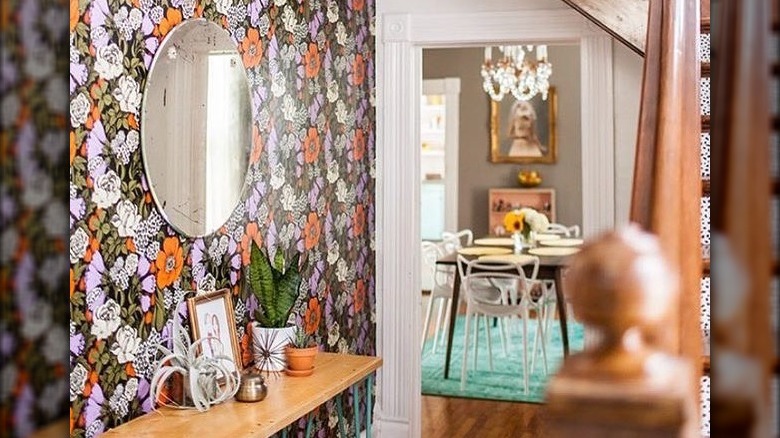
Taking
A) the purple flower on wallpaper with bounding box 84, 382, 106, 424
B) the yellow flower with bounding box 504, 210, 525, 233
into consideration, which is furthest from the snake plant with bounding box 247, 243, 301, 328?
the yellow flower with bounding box 504, 210, 525, 233

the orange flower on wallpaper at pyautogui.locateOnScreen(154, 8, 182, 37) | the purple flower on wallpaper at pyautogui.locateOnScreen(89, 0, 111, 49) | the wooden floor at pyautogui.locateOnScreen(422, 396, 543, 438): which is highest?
the orange flower on wallpaper at pyautogui.locateOnScreen(154, 8, 182, 37)

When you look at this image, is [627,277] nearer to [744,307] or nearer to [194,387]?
[744,307]

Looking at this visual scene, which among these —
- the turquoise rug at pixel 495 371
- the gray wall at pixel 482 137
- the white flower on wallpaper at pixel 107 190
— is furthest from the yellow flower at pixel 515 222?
the white flower on wallpaper at pixel 107 190

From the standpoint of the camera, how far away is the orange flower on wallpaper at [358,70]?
12.8ft

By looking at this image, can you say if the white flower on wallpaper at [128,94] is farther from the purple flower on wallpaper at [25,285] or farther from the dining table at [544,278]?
the dining table at [544,278]

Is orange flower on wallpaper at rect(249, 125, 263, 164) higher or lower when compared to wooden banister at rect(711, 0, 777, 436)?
higher

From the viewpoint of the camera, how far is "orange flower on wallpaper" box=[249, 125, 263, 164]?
2959 millimetres

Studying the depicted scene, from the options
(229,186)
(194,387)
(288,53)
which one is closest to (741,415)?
(194,387)

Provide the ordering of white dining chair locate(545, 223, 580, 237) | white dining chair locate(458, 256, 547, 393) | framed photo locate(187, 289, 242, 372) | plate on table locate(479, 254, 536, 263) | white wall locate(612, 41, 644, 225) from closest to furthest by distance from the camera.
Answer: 1. framed photo locate(187, 289, 242, 372)
2. white wall locate(612, 41, 644, 225)
3. white dining chair locate(458, 256, 547, 393)
4. plate on table locate(479, 254, 536, 263)
5. white dining chair locate(545, 223, 580, 237)

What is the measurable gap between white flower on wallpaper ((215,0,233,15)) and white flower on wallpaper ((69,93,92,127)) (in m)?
0.81

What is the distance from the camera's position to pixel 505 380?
559cm

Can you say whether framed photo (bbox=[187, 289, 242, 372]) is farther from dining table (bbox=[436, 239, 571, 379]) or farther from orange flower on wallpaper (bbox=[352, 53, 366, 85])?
dining table (bbox=[436, 239, 571, 379])

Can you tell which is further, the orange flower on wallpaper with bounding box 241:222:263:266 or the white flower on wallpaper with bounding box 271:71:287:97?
the white flower on wallpaper with bounding box 271:71:287:97

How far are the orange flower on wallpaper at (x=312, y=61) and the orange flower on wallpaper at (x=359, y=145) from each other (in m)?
0.50
